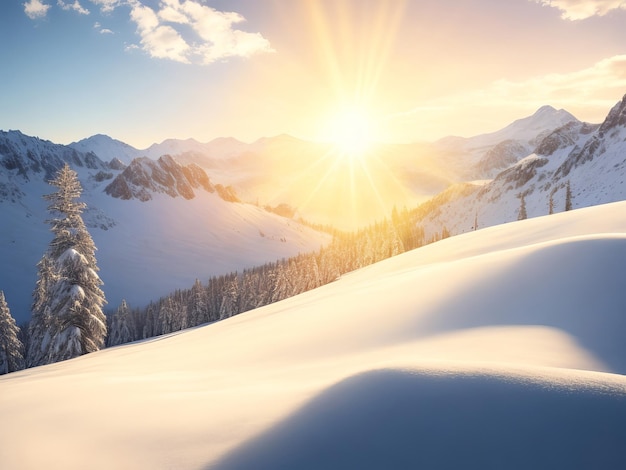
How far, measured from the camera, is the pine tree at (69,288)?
1814cm

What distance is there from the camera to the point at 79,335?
18344 millimetres

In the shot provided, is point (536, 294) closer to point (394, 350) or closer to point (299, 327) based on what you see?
point (394, 350)

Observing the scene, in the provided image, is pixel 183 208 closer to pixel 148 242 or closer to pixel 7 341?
pixel 148 242

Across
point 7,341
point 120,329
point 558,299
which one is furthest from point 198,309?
point 558,299

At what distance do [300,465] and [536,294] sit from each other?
21.3 feet

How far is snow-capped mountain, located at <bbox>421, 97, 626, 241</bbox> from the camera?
7962cm

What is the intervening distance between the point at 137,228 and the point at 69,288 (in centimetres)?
14455

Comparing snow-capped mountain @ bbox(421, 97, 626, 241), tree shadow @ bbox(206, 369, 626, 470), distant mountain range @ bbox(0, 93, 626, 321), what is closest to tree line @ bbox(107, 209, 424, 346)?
snow-capped mountain @ bbox(421, 97, 626, 241)

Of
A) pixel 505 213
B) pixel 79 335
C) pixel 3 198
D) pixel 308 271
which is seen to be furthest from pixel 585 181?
pixel 3 198

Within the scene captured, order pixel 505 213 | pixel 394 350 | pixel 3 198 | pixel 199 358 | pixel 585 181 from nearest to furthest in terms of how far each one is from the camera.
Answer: pixel 394 350 < pixel 199 358 < pixel 585 181 < pixel 505 213 < pixel 3 198

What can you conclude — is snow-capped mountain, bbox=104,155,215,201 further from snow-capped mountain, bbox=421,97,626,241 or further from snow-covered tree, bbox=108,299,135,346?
snow-capped mountain, bbox=421,97,626,241

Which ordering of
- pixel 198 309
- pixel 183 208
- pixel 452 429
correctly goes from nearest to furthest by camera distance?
1. pixel 452 429
2. pixel 198 309
3. pixel 183 208

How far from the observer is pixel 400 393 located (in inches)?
113

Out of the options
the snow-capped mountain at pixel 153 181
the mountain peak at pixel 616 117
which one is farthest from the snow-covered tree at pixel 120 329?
the mountain peak at pixel 616 117
